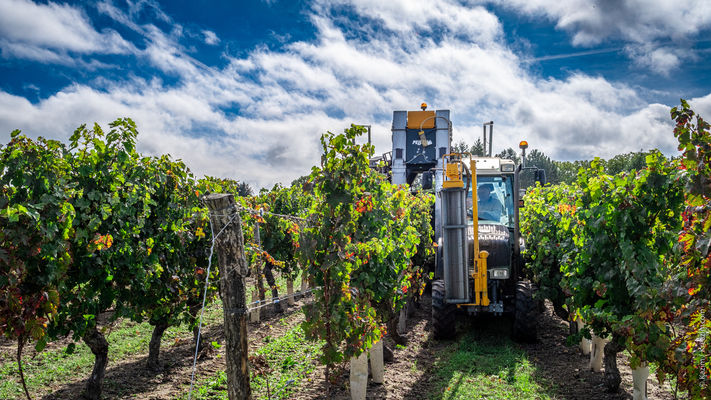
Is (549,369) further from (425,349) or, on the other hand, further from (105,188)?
(105,188)

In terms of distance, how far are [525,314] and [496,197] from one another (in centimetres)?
209

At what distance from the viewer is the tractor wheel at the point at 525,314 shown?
7426mm

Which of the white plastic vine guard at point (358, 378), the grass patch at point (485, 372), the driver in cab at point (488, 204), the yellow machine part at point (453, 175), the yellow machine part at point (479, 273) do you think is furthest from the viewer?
the driver in cab at point (488, 204)

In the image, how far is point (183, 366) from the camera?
7.30 metres

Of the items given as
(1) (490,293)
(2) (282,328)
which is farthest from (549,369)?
(2) (282,328)

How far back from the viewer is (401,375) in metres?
6.62

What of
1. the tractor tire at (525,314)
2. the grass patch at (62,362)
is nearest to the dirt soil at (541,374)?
the tractor tire at (525,314)

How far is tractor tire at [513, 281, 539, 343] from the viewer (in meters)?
7.43

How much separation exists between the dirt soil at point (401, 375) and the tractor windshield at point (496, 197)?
2235 millimetres

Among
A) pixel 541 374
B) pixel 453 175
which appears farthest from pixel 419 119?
pixel 541 374

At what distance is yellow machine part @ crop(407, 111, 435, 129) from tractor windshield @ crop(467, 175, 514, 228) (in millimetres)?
3394

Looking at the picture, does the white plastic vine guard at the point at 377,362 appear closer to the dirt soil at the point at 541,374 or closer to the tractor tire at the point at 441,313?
the dirt soil at the point at 541,374

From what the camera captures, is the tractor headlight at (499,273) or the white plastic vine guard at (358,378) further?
the tractor headlight at (499,273)

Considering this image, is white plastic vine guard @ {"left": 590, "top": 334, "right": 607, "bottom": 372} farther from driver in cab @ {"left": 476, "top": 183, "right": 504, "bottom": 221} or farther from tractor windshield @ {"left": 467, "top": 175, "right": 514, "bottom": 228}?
driver in cab @ {"left": 476, "top": 183, "right": 504, "bottom": 221}
